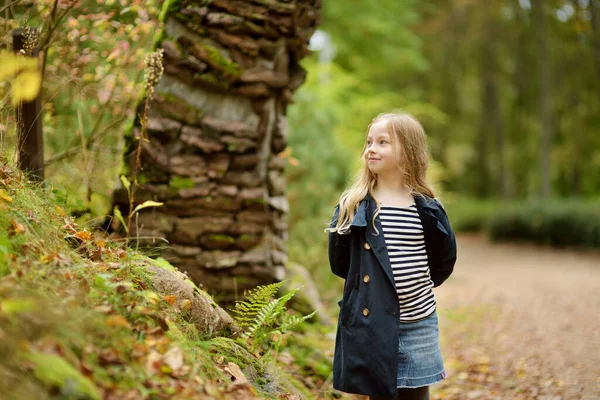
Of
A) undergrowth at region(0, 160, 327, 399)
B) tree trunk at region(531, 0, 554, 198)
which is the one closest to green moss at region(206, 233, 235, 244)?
undergrowth at region(0, 160, 327, 399)

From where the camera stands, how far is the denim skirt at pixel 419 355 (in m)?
2.92

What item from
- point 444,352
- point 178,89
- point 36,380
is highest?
point 178,89

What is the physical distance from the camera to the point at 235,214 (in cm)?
448

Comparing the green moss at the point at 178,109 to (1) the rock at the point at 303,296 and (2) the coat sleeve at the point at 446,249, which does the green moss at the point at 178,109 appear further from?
(2) the coat sleeve at the point at 446,249

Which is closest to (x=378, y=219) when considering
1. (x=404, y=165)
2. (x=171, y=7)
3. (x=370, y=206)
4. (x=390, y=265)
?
(x=370, y=206)

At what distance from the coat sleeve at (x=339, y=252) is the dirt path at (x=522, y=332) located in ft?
6.46

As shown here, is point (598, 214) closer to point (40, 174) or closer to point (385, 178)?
point (385, 178)

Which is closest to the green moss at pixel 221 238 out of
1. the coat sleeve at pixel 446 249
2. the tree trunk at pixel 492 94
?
the coat sleeve at pixel 446 249

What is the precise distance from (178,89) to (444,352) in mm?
3871

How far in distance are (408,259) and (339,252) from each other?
0.40 m

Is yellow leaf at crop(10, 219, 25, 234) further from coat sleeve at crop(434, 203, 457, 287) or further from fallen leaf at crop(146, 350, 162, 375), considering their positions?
coat sleeve at crop(434, 203, 457, 287)

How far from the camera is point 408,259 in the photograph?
2.97 meters

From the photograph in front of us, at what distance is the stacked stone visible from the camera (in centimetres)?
423

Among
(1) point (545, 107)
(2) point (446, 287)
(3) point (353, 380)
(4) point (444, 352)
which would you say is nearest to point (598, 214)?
(1) point (545, 107)
